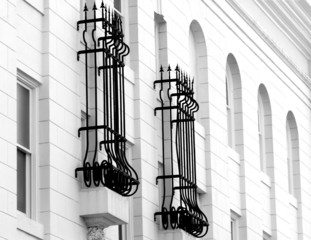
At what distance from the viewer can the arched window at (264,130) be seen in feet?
117

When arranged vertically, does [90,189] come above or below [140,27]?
below

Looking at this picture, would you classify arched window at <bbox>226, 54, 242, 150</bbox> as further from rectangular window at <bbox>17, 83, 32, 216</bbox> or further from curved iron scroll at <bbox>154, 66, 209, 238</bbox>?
rectangular window at <bbox>17, 83, 32, 216</bbox>

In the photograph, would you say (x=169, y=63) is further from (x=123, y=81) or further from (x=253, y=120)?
(x=253, y=120)

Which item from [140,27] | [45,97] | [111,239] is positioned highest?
[140,27]

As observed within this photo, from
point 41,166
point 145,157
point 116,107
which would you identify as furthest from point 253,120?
point 41,166

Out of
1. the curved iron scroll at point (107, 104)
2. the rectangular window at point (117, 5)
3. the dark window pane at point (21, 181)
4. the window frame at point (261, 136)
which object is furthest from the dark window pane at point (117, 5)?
the window frame at point (261, 136)

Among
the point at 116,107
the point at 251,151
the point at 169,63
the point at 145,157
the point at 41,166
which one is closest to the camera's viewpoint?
the point at 41,166

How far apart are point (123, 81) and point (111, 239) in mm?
2784

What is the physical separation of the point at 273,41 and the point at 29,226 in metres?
16.6

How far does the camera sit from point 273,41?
36.7 metres

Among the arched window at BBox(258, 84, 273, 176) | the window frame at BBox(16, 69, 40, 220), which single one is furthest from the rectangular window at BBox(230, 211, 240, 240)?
the window frame at BBox(16, 69, 40, 220)

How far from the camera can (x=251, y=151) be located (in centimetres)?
3388

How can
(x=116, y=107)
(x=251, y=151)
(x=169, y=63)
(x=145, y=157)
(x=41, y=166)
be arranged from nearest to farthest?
(x=41, y=166), (x=116, y=107), (x=145, y=157), (x=169, y=63), (x=251, y=151)

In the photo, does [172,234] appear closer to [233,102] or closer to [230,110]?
[230,110]
